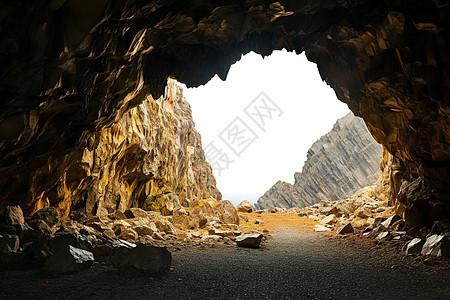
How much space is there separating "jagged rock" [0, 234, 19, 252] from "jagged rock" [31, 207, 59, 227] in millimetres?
2981

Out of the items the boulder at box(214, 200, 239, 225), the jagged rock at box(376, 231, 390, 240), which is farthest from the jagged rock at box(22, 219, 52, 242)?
the jagged rock at box(376, 231, 390, 240)

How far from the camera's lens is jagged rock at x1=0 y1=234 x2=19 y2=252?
21.4 ft

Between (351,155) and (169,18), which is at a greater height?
(169,18)

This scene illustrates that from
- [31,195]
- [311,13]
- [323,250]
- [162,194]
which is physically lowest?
[323,250]

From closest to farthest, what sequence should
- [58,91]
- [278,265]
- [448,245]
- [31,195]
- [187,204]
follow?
[58,91], [448,245], [278,265], [31,195], [187,204]

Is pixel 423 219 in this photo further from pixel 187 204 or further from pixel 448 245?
pixel 187 204

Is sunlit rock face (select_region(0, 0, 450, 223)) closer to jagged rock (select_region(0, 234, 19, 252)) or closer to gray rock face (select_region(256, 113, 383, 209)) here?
jagged rock (select_region(0, 234, 19, 252))

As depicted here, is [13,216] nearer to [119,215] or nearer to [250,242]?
[119,215]

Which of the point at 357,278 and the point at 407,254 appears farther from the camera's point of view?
the point at 407,254

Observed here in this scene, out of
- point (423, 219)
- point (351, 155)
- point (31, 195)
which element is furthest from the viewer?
point (351, 155)

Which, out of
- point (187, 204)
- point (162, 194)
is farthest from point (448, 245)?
point (187, 204)

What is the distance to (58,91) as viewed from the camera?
6.25 metres

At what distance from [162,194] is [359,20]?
58.9ft

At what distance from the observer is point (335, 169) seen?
87562mm
